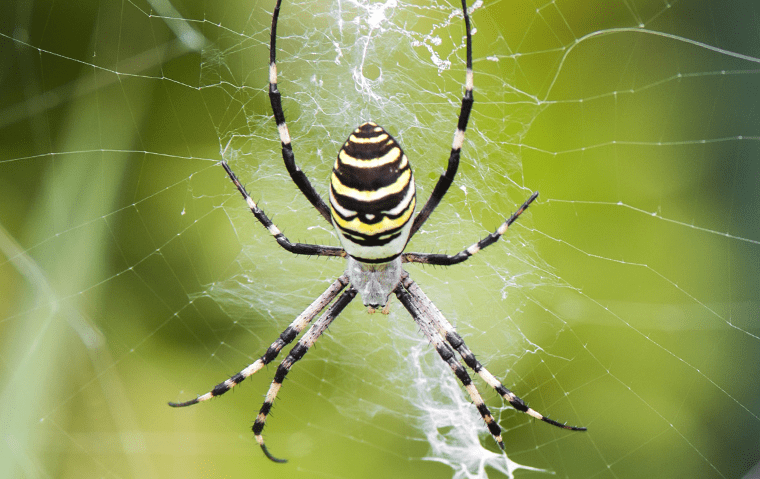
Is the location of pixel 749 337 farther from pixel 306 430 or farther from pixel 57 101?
pixel 57 101

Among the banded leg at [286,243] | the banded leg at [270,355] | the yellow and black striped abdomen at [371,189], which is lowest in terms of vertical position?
the banded leg at [270,355]

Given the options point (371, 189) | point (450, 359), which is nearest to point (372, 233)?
point (371, 189)

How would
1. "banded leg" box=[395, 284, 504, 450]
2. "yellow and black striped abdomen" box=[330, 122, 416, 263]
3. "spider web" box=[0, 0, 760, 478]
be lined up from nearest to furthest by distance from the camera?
"yellow and black striped abdomen" box=[330, 122, 416, 263] < "spider web" box=[0, 0, 760, 478] < "banded leg" box=[395, 284, 504, 450]

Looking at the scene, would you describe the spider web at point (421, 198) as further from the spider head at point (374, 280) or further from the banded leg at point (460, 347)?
the spider head at point (374, 280)

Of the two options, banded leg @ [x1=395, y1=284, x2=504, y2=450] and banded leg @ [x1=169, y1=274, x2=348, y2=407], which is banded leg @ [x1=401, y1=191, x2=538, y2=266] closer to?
banded leg @ [x1=395, y1=284, x2=504, y2=450]

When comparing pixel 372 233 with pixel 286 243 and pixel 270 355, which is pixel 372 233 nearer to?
pixel 286 243

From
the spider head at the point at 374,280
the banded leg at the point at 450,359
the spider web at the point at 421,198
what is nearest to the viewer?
the spider web at the point at 421,198

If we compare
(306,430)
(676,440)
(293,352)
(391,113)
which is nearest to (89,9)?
(391,113)

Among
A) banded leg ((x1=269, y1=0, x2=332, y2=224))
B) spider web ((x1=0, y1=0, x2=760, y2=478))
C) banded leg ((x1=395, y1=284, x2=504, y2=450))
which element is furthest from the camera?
banded leg ((x1=395, y1=284, x2=504, y2=450))

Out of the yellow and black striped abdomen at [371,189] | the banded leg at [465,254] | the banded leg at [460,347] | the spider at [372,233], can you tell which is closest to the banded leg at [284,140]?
the spider at [372,233]

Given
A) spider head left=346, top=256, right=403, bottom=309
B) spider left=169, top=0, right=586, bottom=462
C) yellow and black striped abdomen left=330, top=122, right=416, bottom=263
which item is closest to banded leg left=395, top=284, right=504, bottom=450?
spider left=169, top=0, right=586, bottom=462
